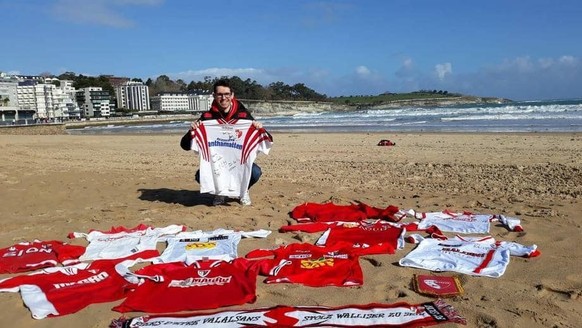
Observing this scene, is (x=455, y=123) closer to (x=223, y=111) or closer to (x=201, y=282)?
(x=223, y=111)

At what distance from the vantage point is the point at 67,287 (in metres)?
3.47

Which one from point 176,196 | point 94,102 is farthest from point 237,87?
point 176,196

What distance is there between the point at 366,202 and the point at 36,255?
13.3 feet

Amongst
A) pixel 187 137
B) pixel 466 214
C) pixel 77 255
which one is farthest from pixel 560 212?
pixel 77 255

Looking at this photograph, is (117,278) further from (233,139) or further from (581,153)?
(581,153)

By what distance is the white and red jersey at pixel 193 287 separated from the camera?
3.13 metres

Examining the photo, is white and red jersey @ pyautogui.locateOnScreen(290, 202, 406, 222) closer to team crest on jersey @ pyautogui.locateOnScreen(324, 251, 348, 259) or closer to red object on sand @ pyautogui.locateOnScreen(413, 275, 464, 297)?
team crest on jersey @ pyautogui.locateOnScreen(324, 251, 348, 259)

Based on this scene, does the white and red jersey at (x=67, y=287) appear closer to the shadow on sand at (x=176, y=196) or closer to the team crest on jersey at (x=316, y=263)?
the team crest on jersey at (x=316, y=263)

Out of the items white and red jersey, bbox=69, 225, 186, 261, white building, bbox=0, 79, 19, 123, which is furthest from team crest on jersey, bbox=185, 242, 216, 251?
white building, bbox=0, 79, 19, 123

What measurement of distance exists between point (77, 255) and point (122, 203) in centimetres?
262

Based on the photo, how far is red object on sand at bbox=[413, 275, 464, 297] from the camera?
3221 millimetres

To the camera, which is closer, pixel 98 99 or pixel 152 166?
pixel 152 166

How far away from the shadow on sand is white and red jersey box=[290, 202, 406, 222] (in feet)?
5.49

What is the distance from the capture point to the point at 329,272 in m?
3.65
